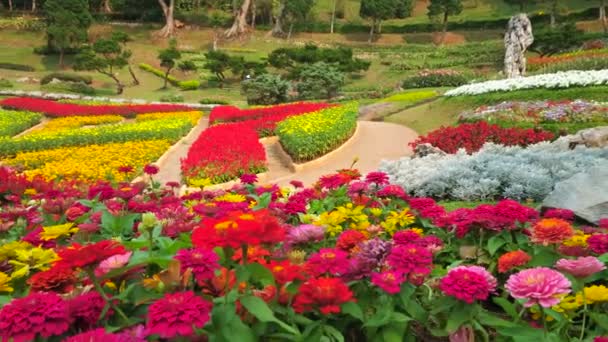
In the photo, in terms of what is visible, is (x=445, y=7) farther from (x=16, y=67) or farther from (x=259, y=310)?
(x=259, y=310)

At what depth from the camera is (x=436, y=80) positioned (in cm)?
2592

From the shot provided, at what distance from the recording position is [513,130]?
1105 centimetres

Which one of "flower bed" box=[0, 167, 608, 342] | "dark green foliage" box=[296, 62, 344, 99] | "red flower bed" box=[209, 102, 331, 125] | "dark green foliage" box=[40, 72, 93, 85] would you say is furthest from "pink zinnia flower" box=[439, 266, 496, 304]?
"dark green foliage" box=[40, 72, 93, 85]

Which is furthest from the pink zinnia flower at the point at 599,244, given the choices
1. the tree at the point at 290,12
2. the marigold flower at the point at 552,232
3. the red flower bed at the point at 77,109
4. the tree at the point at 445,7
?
the tree at the point at 290,12

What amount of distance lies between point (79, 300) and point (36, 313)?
0.18 metres

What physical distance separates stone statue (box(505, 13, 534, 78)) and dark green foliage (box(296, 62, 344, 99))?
952 centimetres

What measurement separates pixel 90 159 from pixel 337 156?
5580 mm

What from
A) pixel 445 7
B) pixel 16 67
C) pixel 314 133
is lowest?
pixel 314 133

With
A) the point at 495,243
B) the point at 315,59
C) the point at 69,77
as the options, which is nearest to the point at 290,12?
the point at 315,59

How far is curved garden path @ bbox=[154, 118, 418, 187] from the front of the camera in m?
11.0

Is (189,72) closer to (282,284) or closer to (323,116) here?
(323,116)

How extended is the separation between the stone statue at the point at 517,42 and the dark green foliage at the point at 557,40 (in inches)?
528

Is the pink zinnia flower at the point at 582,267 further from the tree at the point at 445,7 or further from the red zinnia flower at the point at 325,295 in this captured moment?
the tree at the point at 445,7

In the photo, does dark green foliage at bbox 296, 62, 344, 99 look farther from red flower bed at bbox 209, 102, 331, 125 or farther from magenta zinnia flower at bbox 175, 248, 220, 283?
magenta zinnia flower at bbox 175, 248, 220, 283
